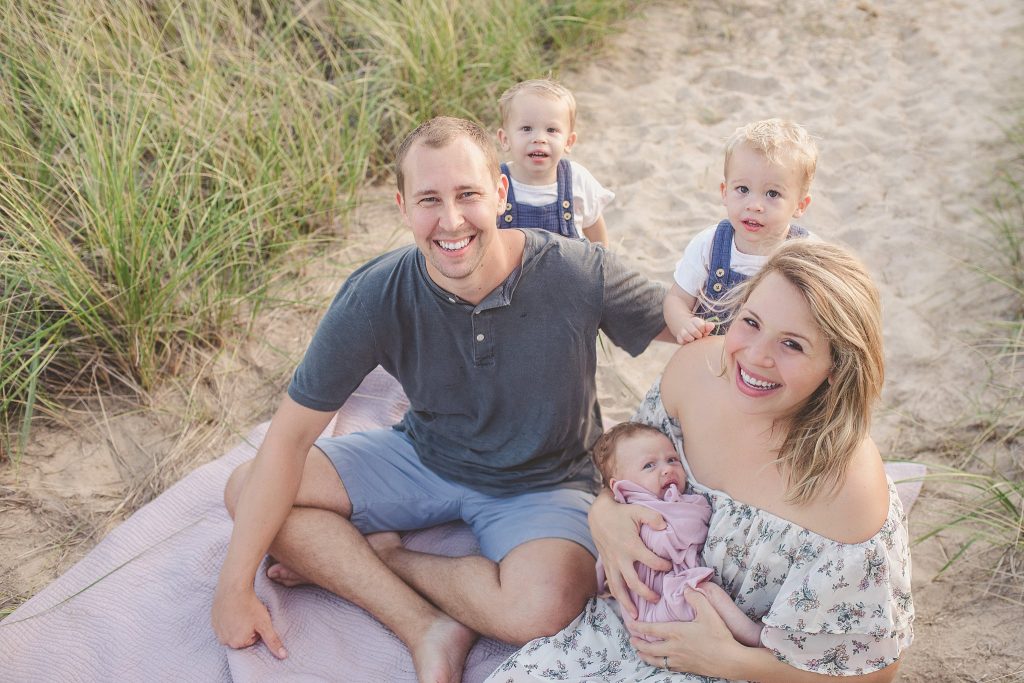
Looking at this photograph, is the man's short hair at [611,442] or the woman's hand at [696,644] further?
the man's short hair at [611,442]

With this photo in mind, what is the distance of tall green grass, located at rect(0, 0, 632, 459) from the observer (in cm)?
332

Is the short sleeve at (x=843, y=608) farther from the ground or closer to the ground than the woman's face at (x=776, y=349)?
closer to the ground

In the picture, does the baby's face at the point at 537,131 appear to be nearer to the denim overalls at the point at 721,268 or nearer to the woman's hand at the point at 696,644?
the denim overalls at the point at 721,268

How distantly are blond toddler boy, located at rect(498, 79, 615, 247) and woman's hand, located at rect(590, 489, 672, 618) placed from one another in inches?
48.2

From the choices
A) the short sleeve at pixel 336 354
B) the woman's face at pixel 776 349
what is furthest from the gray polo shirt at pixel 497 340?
the woman's face at pixel 776 349

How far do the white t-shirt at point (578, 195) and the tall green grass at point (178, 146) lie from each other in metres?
1.23

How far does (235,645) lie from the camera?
8.22ft

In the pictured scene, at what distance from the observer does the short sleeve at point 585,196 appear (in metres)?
3.24

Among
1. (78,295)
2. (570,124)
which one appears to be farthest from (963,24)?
(78,295)

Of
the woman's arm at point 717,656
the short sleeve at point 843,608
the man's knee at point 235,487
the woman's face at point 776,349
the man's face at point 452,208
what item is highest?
the man's face at point 452,208

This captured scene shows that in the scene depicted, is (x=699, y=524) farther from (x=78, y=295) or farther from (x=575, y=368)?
(x=78, y=295)

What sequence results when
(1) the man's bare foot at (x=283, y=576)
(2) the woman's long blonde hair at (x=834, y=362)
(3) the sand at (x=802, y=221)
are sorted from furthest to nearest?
(3) the sand at (x=802, y=221), (1) the man's bare foot at (x=283, y=576), (2) the woman's long blonde hair at (x=834, y=362)

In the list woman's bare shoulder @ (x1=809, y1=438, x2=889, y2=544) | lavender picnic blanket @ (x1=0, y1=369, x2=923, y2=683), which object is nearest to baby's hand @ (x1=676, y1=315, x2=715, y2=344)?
woman's bare shoulder @ (x1=809, y1=438, x2=889, y2=544)

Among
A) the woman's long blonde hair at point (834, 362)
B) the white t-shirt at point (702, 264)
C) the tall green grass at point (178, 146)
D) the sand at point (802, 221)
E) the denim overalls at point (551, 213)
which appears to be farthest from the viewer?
the tall green grass at point (178, 146)
